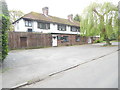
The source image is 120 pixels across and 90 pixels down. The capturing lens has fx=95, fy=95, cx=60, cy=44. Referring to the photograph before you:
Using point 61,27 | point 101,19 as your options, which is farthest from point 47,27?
point 101,19

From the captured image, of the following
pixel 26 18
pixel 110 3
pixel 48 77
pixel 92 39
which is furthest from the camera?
pixel 92 39

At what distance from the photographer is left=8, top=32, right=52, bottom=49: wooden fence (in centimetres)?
1385

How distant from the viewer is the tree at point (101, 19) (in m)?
15.8

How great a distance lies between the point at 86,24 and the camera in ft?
57.3

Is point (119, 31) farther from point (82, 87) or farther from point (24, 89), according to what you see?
point (24, 89)

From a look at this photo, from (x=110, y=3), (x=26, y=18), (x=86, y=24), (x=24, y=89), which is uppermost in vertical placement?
(x=110, y=3)

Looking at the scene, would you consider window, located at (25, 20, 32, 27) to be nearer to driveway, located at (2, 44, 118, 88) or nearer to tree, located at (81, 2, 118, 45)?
tree, located at (81, 2, 118, 45)

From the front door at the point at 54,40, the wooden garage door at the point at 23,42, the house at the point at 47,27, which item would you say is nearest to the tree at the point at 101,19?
the house at the point at 47,27

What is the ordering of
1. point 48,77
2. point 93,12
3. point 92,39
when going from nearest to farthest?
point 48,77 < point 93,12 < point 92,39

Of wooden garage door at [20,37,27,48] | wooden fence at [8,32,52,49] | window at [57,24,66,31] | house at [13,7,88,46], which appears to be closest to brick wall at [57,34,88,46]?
house at [13,7,88,46]

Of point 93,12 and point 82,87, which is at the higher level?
point 93,12

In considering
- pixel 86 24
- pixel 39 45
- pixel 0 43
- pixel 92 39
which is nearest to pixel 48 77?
pixel 0 43

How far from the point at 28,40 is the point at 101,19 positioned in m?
12.8

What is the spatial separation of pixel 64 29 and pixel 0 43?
20416 millimetres
